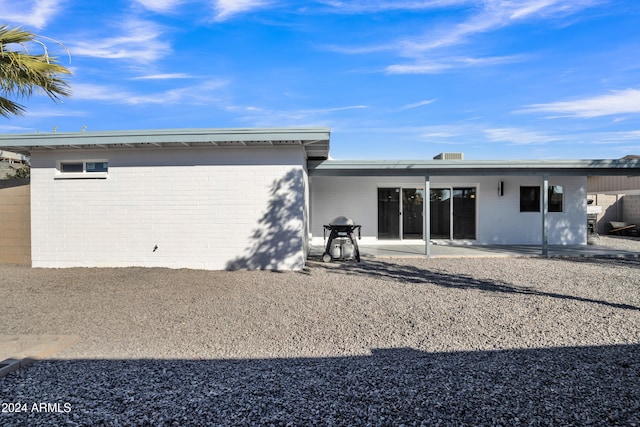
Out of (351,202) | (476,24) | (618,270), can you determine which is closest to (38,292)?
(351,202)

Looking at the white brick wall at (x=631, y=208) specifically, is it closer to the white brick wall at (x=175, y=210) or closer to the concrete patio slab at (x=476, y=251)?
the concrete patio slab at (x=476, y=251)

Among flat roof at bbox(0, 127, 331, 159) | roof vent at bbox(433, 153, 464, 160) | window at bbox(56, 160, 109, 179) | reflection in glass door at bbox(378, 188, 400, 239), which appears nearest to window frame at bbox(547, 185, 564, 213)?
roof vent at bbox(433, 153, 464, 160)

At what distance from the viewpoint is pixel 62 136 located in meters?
8.79

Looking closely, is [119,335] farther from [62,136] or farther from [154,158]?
[62,136]

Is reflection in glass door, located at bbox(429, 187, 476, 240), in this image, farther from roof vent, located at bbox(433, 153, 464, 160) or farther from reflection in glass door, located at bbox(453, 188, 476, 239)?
roof vent, located at bbox(433, 153, 464, 160)

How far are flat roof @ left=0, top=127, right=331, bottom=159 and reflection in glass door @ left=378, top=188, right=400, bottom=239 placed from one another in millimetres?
5674

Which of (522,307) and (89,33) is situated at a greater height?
(89,33)

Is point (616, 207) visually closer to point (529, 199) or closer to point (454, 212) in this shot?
point (529, 199)

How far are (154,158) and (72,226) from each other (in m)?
2.62

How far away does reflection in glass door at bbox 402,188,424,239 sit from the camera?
14.5 m

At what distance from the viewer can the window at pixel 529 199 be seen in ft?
46.4

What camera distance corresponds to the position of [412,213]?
1457 cm

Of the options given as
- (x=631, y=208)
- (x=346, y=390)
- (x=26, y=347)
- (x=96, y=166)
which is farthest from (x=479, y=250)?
(x=631, y=208)

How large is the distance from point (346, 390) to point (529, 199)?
44.1ft
